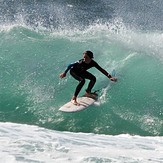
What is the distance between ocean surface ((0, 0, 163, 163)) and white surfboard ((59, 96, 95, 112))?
285 millimetres

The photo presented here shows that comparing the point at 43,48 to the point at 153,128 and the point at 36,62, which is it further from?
the point at 153,128

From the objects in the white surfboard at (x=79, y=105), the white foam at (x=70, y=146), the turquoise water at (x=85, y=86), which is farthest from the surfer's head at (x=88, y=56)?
the white foam at (x=70, y=146)

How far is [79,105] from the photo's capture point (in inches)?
341

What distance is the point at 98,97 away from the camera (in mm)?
9484

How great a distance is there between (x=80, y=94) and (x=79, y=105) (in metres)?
1.19

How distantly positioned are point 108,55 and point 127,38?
189 cm

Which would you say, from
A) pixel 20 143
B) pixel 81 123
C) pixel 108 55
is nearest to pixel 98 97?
pixel 81 123

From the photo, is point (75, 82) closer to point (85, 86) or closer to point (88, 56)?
point (85, 86)

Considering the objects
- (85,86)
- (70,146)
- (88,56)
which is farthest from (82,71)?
(70,146)

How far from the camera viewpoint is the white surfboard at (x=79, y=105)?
333 inches

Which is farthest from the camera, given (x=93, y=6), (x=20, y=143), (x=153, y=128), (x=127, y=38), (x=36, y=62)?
(x=93, y=6)

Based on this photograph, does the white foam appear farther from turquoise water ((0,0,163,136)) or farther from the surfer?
the surfer

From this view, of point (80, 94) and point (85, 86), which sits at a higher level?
point (85, 86)

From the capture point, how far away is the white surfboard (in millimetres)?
8461
